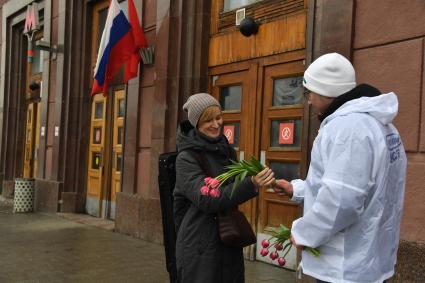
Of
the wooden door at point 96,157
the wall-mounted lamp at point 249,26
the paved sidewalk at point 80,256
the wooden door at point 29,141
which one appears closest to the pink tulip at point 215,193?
the paved sidewalk at point 80,256

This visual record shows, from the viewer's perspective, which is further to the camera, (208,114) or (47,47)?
(47,47)

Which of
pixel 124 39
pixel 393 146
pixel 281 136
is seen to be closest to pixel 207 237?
pixel 393 146

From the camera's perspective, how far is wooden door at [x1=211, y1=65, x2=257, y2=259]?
6.30 m

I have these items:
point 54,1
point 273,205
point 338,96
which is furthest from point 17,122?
point 338,96

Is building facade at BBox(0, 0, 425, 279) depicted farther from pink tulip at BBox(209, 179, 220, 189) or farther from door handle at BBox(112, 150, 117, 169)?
pink tulip at BBox(209, 179, 220, 189)

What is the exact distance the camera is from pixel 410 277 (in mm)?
4266

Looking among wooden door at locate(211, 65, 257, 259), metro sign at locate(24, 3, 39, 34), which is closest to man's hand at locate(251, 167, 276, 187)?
wooden door at locate(211, 65, 257, 259)

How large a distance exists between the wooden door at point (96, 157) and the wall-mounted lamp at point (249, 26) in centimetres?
Answer: 404

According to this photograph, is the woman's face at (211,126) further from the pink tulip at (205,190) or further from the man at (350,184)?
the man at (350,184)

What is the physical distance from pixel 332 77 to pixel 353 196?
1.76 ft

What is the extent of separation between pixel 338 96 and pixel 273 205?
3.97m

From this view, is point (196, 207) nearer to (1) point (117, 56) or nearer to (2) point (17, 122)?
(1) point (117, 56)

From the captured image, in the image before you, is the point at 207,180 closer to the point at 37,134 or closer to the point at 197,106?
the point at 197,106

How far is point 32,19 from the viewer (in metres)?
11.7
